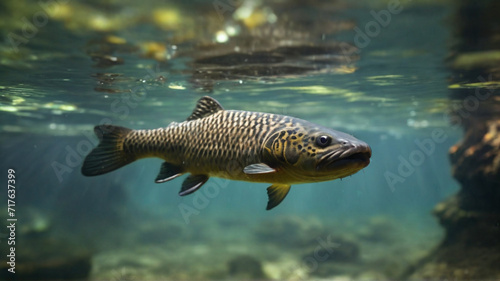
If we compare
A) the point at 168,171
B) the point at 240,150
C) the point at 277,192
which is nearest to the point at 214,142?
the point at 240,150

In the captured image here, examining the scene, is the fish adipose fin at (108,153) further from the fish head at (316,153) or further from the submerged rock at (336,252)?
the submerged rock at (336,252)

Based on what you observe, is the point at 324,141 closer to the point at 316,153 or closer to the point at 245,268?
the point at 316,153

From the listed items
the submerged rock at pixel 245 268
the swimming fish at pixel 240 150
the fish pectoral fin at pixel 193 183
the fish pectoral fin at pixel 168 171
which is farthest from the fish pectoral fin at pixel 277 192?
the submerged rock at pixel 245 268

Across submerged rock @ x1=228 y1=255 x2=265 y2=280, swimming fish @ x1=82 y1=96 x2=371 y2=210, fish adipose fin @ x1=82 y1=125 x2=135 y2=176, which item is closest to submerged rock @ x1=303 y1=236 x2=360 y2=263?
→ submerged rock @ x1=228 y1=255 x2=265 y2=280

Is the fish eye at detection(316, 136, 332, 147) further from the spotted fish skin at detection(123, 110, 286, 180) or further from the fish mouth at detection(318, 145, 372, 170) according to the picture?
the spotted fish skin at detection(123, 110, 286, 180)

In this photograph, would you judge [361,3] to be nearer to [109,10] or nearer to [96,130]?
[109,10]

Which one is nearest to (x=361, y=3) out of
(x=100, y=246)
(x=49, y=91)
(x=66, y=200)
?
(x=49, y=91)
